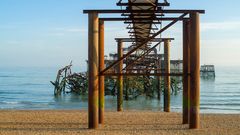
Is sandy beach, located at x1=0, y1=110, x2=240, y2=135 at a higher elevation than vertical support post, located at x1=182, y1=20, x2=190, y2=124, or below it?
below

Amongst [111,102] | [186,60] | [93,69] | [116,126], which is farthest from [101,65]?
[111,102]

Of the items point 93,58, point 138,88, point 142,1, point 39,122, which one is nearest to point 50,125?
point 39,122

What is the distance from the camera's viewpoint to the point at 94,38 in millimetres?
11852

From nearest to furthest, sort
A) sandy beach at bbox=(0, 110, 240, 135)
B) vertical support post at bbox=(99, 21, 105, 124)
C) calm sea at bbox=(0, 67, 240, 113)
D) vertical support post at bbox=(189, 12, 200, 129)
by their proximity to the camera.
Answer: sandy beach at bbox=(0, 110, 240, 135) → vertical support post at bbox=(189, 12, 200, 129) → vertical support post at bbox=(99, 21, 105, 124) → calm sea at bbox=(0, 67, 240, 113)

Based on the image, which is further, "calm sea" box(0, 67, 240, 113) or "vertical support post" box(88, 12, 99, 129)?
"calm sea" box(0, 67, 240, 113)

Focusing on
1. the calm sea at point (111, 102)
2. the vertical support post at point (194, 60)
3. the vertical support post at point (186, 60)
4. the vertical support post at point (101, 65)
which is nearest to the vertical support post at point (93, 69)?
the vertical support post at point (101, 65)

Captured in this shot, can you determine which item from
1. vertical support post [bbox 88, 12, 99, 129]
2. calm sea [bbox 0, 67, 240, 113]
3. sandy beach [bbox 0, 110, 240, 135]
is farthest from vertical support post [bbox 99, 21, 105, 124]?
calm sea [bbox 0, 67, 240, 113]

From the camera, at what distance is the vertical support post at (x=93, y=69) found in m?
11.8

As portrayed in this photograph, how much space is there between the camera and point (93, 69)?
11.8 meters

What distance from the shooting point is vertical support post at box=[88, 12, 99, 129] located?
11.8 m

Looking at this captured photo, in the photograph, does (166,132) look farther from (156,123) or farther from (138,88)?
(138,88)

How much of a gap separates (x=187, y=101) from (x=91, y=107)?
9.91 ft

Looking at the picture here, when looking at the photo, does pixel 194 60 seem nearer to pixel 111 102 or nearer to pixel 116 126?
pixel 116 126

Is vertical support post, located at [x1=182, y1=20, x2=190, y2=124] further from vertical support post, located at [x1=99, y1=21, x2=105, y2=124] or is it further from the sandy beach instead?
vertical support post, located at [x1=99, y1=21, x2=105, y2=124]
